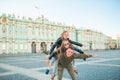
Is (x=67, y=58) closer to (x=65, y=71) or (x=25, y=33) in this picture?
(x=65, y=71)

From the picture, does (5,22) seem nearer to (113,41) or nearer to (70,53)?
(70,53)

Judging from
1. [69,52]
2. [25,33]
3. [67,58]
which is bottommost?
[67,58]

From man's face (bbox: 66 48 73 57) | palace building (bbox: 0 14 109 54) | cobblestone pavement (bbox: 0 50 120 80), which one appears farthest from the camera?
palace building (bbox: 0 14 109 54)

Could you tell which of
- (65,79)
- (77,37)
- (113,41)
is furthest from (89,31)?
(65,79)

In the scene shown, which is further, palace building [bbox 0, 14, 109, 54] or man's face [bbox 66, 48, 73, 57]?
palace building [bbox 0, 14, 109, 54]

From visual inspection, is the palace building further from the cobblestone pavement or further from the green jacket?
the green jacket

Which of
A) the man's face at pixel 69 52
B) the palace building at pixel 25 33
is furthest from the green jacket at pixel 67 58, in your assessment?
the palace building at pixel 25 33

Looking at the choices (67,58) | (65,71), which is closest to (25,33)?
(65,71)

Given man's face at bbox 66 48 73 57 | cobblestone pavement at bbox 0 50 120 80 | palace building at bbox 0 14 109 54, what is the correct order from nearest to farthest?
man's face at bbox 66 48 73 57, cobblestone pavement at bbox 0 50 120 80, palace building at bbox 0 14 109 54

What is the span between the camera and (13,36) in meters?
48.5

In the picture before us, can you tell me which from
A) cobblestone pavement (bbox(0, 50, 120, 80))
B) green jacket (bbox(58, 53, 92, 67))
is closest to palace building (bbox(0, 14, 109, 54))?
cobblestone pavement (bbox(0, 50, 120, 80))

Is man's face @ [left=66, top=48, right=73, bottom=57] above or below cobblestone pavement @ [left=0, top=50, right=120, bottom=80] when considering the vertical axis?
above

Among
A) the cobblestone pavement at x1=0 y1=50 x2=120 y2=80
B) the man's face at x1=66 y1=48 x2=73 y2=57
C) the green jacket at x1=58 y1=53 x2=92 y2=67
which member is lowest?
the cobblestone pavement at x1=0 y1=50 x2=120 y2=80

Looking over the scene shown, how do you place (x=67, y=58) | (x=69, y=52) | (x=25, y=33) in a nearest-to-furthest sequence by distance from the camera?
1. (x=69, y=52)
2. (x=67, y=58)
3. (x=25, y=33)
